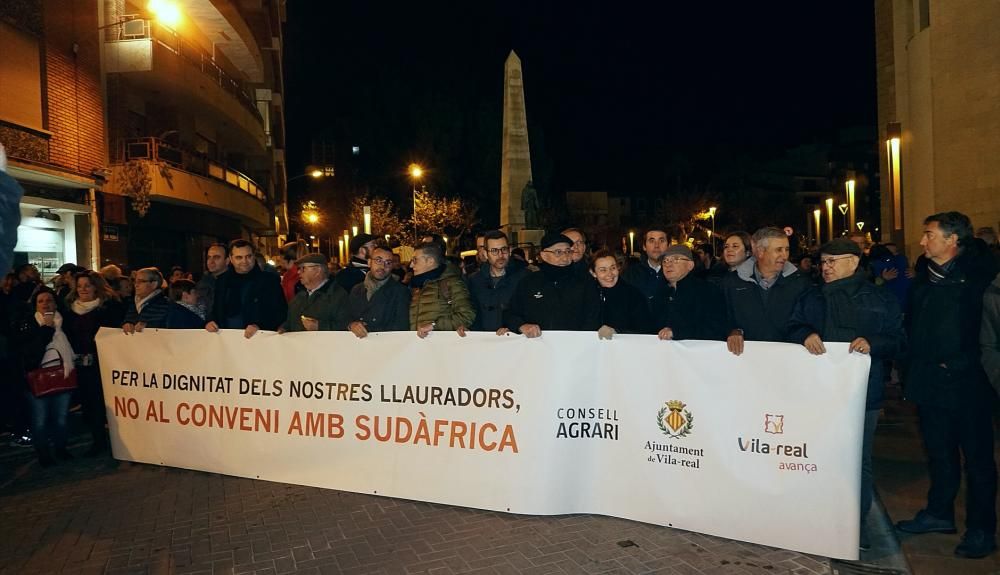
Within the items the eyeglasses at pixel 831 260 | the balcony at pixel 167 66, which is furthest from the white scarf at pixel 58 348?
the balcony at pixel 167 66

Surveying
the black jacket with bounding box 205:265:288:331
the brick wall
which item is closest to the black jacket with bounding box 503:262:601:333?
the black jacket with bounding box 205:265:288:331

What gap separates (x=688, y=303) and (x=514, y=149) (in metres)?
24.0

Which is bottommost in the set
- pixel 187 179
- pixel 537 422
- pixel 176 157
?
pixel 537 422

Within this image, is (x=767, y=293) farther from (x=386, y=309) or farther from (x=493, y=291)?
(x=386, y=309)

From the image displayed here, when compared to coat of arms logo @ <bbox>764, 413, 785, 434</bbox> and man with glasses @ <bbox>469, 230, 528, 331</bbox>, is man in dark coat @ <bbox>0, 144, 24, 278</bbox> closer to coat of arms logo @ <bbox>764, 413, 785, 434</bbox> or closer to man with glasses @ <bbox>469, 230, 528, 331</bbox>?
coat of arms logo @ <bbox>764, 413, 785, 434</bbox>

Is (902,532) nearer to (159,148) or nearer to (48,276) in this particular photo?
(48,276)

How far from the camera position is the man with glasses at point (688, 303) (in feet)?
17.1

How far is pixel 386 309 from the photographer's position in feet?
20.9

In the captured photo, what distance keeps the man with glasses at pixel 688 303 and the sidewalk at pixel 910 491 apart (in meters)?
1.85

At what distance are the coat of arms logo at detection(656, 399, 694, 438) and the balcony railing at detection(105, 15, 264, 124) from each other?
14663 mm

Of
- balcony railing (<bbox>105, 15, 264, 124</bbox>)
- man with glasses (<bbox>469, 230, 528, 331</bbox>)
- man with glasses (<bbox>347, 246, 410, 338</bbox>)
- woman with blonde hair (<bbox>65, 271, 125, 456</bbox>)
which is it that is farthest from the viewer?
Result: balcony railing (<bbox>105, 15, 264, 124</bbox>)

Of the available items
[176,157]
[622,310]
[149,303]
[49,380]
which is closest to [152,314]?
[149,303]

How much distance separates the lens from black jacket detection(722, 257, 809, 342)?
16.7 ft

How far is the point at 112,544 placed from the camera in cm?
495
